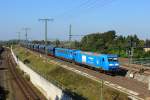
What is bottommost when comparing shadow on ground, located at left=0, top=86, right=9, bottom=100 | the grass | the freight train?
shadow on ground, located at left=0, top=86, right=9, bottom=100

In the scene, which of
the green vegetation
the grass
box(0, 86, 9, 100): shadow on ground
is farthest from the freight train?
box(0, 86, 9, 100): shadow on ground

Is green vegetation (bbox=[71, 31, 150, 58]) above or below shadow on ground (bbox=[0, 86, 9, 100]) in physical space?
above

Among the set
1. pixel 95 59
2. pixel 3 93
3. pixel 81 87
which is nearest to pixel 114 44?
pixel 95 59

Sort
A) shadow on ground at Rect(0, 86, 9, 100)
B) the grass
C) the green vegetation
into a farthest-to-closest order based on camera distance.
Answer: the green vegetation
shadow on ground at Rect(0, 86, 9, 100)
the grass

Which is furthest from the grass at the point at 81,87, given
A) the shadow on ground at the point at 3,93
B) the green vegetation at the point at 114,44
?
the green vegetation at the point at 114,44

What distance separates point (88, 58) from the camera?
5650 cm

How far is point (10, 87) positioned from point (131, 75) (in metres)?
25.6

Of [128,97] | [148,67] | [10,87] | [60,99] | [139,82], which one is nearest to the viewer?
[128,97]

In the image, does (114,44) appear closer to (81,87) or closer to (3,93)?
(3,93)

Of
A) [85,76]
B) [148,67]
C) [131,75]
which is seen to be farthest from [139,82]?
[148,67]

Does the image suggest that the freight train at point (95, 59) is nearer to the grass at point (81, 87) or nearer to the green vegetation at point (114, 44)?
the grass at point (81, 87)

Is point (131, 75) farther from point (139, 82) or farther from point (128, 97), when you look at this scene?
point (128, 97)

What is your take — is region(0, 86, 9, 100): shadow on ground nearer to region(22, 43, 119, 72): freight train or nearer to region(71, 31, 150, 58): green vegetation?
region(22, 43, 119, 72): freight train

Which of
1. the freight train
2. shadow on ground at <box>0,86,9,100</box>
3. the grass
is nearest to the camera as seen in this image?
the grass
